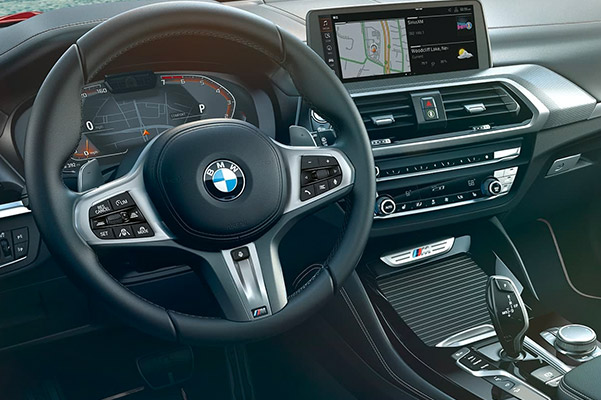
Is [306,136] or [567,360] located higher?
[306,136]

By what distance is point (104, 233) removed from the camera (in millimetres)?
1079

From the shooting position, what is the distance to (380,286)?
1816mm

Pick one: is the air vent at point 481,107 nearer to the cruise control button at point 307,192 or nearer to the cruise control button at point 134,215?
the cruise control button at point 307,192

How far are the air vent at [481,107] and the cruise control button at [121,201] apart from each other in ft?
3.09

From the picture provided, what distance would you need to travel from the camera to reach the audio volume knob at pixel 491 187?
72.1 inches

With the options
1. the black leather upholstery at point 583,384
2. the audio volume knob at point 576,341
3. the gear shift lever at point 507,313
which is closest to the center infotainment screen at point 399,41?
the gear shift lever at point 507,313

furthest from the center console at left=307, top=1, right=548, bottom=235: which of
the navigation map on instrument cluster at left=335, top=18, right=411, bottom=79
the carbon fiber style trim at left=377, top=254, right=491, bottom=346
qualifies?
the carbon fiber style trim at left=377, top=254, right=491, bottom=346

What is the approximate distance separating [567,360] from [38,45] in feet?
4.35

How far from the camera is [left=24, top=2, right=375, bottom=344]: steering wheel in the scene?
106 centimetres

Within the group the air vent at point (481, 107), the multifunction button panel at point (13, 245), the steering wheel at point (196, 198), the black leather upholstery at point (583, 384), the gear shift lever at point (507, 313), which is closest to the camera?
the steering wheel at point (196, 198)

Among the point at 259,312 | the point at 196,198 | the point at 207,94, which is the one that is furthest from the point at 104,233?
the point at 207,94

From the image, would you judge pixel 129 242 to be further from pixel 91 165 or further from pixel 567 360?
pixel 567 360

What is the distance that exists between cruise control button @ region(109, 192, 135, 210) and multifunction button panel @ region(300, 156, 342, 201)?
296 millimetres

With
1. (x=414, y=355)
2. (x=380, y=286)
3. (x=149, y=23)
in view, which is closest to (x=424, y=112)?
(x=380, y=286)
